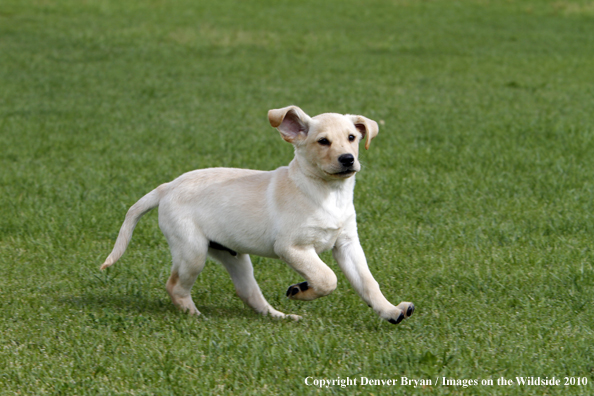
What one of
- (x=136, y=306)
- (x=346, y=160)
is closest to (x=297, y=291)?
(x=346, y=160)

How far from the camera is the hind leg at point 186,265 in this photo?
5.17 m

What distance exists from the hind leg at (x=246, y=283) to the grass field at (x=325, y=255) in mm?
102

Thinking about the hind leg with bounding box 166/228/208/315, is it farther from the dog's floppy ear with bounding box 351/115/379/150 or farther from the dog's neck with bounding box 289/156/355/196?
the dog's floppy ear with bounding box 351/115/379/150

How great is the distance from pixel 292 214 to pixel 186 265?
80cm

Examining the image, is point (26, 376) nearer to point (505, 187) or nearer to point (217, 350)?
point (217, 350)

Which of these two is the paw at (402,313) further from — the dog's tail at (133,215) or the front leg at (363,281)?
the dog's tail at (133,215)

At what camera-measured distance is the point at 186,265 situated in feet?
17.1

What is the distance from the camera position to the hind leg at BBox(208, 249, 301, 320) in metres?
5.45

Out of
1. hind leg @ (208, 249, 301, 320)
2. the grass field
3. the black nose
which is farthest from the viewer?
hind leg @ (208, 249, 301, 320)

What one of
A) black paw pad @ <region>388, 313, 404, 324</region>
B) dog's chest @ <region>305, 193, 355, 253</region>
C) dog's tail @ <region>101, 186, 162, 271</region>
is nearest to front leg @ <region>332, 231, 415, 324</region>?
black paw pad @ <region>388, 313, 404, 324</region>

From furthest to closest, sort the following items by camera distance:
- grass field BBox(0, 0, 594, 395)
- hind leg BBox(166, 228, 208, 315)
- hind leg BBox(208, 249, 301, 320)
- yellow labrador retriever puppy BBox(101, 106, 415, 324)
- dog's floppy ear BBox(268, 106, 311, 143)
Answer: hind leg BBox(208, 249, 301, 320)
hind leg BBox(166, 228, 208, 315)
dog's floppy ear BBox(268, 106, 311, 143)
yellow labrador retriever puppy BBox(101, 106, 415, 324)
grass field BBox(0, 0, 594, 395)

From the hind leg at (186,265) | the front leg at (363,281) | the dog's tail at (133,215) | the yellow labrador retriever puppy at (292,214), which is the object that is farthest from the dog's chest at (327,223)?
the dog's tail at (133,215)

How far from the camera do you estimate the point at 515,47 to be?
20.0m

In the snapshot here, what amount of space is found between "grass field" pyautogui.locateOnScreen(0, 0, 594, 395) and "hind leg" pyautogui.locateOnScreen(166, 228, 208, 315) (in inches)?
5.1
